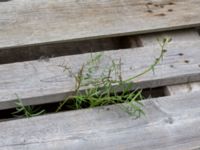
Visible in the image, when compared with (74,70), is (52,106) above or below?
below

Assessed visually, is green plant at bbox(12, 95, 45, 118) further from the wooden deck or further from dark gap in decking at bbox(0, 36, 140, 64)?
dark gap in decking at bbox(0, 36, 140, 64)

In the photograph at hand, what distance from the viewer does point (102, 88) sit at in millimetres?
1368

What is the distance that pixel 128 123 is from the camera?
1311 millimetres

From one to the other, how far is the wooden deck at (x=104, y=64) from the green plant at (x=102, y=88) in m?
0.02

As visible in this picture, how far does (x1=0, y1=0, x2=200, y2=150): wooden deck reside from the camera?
1.27 metres

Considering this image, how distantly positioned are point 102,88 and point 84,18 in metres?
0.34

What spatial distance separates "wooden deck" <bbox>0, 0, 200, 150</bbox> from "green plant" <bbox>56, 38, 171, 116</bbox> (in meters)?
0.02

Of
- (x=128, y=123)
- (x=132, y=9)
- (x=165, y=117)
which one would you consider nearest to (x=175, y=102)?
(x=165, y=117)

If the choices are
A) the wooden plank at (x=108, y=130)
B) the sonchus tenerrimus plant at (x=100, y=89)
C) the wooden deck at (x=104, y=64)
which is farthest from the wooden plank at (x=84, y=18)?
the wooden plank at (x=108, y=130)

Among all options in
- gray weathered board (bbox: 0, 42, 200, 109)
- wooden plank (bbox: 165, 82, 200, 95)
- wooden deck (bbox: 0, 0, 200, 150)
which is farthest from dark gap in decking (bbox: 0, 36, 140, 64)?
wooden plank (bbox: 165, 82, 200, 95)

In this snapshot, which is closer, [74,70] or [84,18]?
[74,70]

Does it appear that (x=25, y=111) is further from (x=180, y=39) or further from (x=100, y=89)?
(x=180, y=39)

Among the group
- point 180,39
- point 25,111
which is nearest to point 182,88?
point 180,39

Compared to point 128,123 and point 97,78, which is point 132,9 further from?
point 128,123
